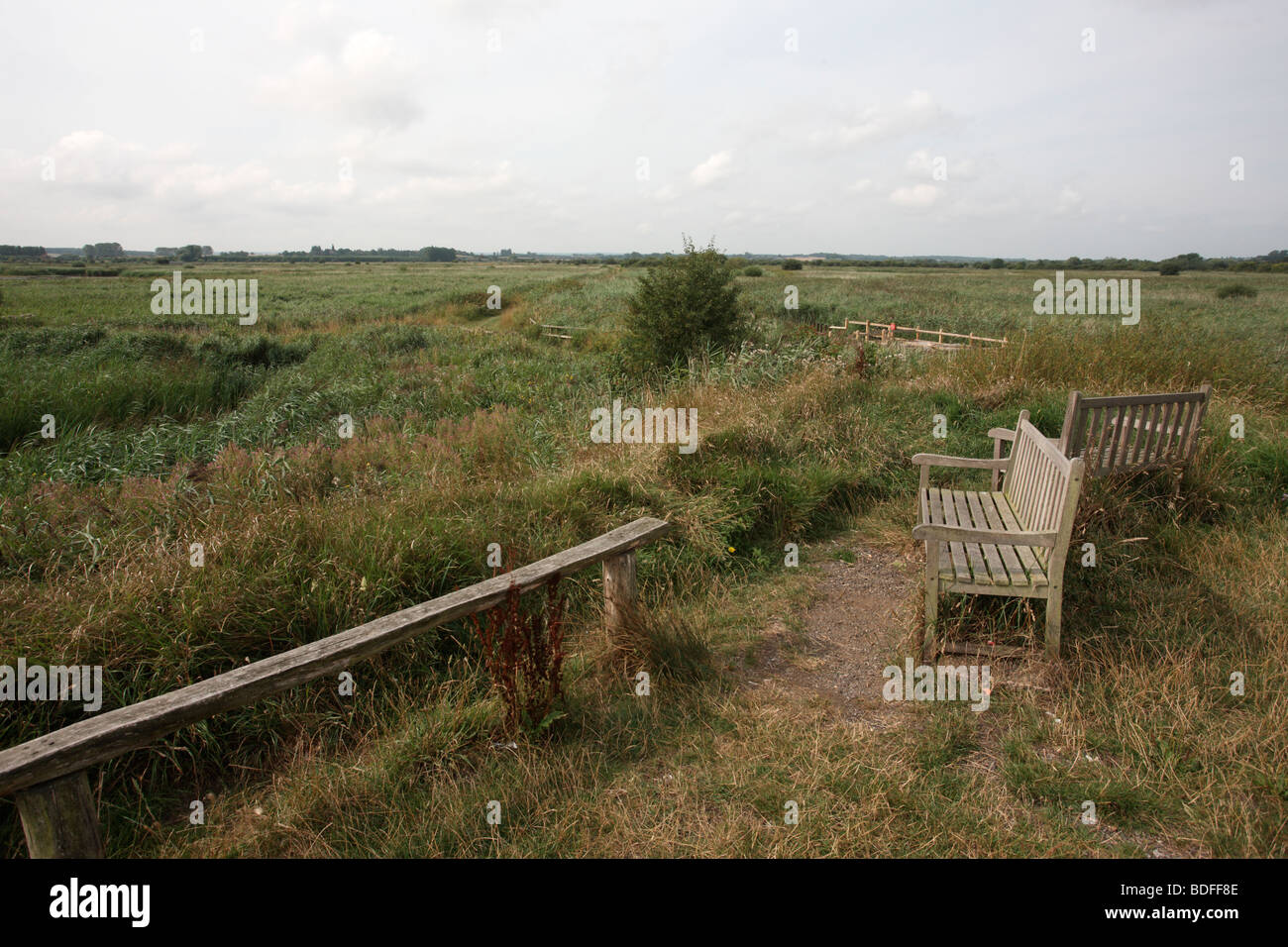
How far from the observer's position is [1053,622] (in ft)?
11.4

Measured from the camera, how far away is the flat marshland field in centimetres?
259

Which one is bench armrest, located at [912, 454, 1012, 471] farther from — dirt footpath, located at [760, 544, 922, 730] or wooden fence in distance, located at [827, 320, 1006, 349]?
wooden fence in distance, located at [827, 320, 1006, 349]

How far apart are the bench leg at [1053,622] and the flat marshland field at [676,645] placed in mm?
82

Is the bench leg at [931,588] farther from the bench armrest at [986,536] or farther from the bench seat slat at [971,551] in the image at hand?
the bench seat slat at [971,551]

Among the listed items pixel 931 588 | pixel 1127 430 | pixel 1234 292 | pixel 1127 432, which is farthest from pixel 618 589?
pixel 1234 292

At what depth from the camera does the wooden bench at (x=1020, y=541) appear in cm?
347

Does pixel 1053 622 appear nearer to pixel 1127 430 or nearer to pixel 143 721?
pixel 1127 430

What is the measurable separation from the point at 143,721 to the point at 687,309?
12.4 metres

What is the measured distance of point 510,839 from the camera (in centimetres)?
253

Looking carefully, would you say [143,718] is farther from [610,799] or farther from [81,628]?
[610,799]

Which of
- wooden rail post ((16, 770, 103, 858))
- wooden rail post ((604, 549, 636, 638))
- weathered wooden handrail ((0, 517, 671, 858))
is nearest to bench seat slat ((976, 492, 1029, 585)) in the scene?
wooden rail post ((604, 549, 636, 638))

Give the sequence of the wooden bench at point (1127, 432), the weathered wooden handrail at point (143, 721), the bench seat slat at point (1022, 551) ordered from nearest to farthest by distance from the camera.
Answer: the weathered wooden handrail at point (143, 721) → the bench seat slat at point (1022, 551) → the wooden bench at point (1127, 432)

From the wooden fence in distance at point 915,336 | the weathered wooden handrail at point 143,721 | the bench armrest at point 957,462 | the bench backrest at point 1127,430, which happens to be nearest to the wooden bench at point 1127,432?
the bench backrest at point 1127,430
